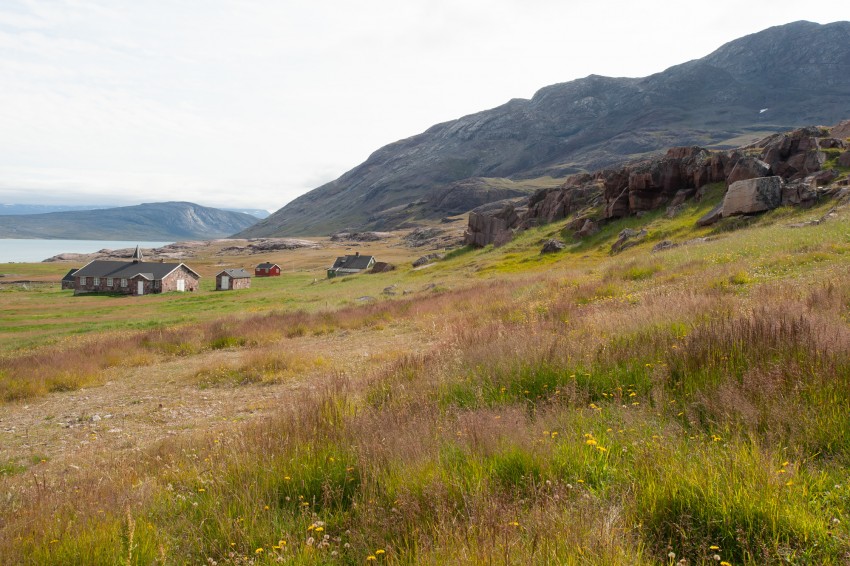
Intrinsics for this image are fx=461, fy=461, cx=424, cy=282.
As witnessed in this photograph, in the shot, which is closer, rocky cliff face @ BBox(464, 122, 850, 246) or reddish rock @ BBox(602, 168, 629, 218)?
rocky cliff face @ BBox(464, 122, 850, 246)

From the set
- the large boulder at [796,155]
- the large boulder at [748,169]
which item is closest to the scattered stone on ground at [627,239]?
the large boulder at [748,169]

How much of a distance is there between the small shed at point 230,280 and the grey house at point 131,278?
7.76 metres

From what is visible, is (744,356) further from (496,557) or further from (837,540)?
(496,557)

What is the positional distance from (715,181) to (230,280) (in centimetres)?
6677

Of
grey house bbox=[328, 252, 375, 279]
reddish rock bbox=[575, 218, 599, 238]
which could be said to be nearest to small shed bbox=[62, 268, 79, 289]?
grey house bbox=[328, 252, 375, 279]

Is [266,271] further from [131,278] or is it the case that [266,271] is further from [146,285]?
[131,278]

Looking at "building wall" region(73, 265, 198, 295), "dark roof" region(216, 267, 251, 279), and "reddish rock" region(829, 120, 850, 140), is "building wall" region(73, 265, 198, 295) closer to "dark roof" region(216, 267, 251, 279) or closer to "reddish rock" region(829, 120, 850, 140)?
"dark roof" region(216, 267, 251, 279)

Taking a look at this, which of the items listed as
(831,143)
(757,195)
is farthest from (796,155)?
(757,195)

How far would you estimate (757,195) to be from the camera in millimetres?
29703

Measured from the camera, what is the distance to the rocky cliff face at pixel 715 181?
2992 centimetres

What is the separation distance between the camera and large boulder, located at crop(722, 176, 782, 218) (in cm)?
2958

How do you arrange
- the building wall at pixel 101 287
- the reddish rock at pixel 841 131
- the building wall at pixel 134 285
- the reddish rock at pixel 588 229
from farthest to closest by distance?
the building wall at pixel 101 287 < the building wall at pixel 134 285 < the reddish rock at pixel 841 131 < the reddish rock at pixel 588 229

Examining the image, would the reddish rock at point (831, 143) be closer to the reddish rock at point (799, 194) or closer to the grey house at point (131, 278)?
the reddish rock at point (799, 194)

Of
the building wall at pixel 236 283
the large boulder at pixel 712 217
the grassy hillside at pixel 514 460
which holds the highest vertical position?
the large boulder at pixel 712 217
